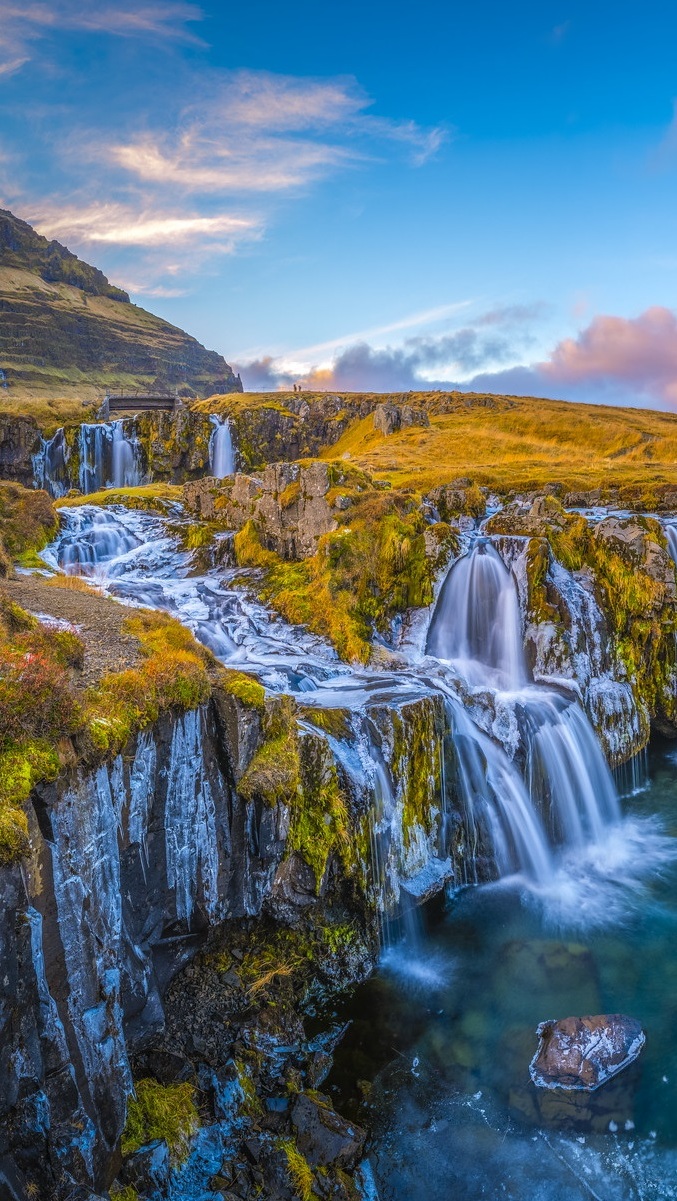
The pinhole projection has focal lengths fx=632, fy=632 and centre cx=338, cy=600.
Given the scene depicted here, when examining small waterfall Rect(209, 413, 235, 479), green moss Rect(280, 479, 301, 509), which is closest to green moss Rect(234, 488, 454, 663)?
green moss Rect(280, 479, 301, 509)

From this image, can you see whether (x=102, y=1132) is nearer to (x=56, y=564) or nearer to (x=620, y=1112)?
(x=620, y=1112)

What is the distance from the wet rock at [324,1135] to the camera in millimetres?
8969

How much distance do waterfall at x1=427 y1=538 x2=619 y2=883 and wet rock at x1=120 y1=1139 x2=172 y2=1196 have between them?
9.36 m

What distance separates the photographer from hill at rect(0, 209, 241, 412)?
430 feet

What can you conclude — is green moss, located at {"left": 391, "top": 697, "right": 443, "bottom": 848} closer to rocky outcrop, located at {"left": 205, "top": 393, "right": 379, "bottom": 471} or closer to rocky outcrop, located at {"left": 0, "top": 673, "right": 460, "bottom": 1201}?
rocky outcrop, located at {"left": 0, "top": 673, "right": 460, "bottom": 1201}

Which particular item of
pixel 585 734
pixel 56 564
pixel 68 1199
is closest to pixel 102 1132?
pixel 68 1199

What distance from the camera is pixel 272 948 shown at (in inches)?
472

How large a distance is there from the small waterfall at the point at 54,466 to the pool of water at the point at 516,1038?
5356cm

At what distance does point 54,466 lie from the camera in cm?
5725

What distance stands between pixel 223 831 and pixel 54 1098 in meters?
4.47

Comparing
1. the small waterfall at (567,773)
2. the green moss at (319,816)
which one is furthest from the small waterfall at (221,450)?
the green moss at (319,816)

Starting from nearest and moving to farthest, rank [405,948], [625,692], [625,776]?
[405,948] < [625,776] < [625,692]

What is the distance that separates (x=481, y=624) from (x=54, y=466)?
48.1 m

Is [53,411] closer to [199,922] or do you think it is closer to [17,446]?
[17,446]
